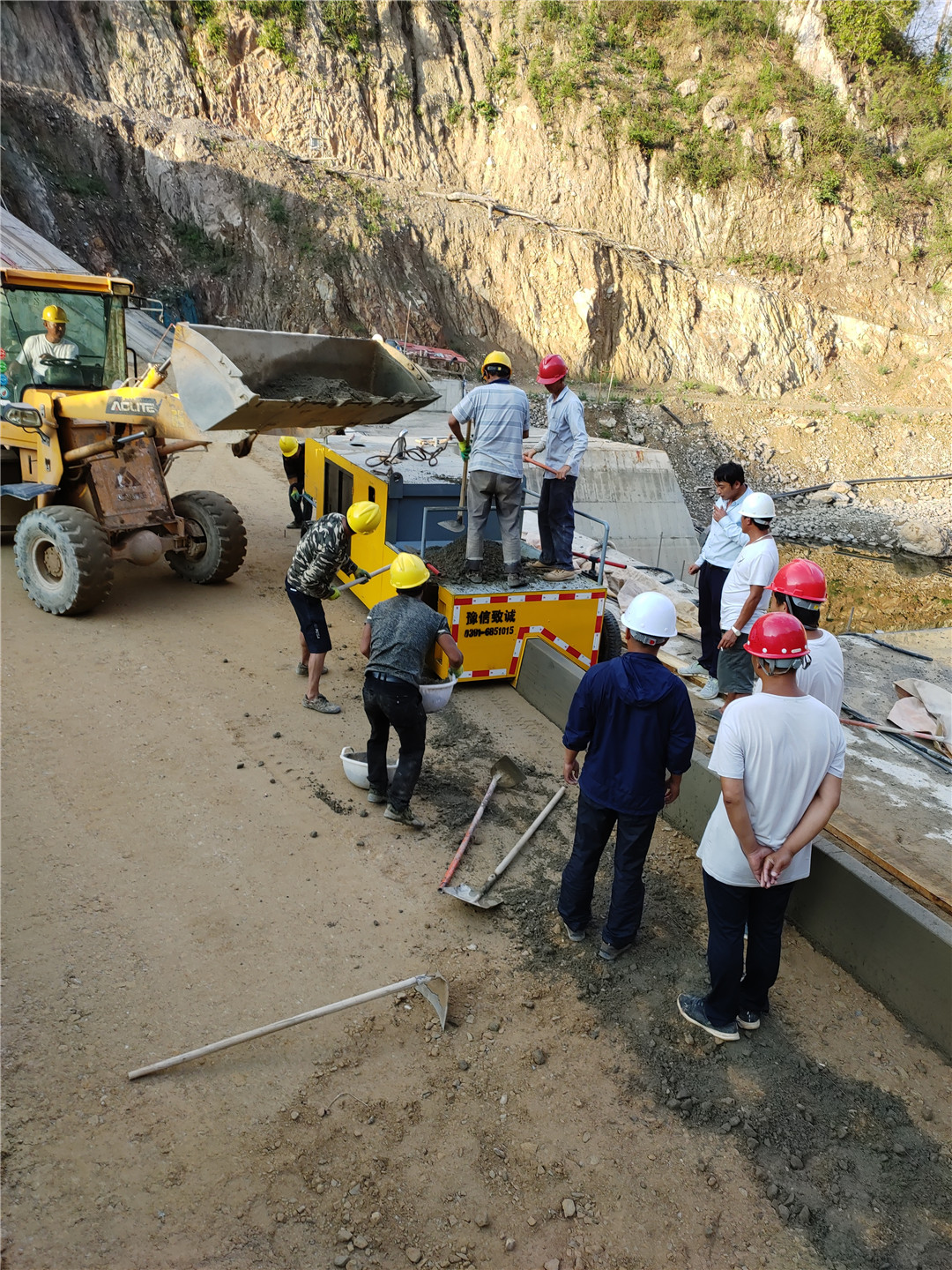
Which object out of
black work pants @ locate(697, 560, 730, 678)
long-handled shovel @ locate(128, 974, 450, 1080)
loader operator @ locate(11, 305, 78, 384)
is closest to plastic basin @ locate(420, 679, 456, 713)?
long-handled shovel @ locate(128, 974, 450, 1080)

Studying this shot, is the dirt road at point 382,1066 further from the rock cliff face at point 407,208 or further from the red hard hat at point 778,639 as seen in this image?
the rock cliff face at point 407,208

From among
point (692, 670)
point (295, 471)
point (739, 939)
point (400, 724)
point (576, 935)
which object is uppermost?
point (295, 471)

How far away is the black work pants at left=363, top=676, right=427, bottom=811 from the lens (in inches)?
192

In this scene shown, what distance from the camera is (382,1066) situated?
11.2 ft

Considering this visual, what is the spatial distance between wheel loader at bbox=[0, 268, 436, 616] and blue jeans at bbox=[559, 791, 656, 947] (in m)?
4.78

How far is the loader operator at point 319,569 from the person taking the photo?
5965 mm

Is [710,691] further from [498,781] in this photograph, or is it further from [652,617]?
[652,617]

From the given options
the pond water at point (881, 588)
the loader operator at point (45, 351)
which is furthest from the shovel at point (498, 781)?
A: the pond water at point (881, 588)

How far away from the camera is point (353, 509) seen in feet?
20.0

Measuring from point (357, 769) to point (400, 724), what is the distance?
0.68 m

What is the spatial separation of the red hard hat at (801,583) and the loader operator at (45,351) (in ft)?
23.7

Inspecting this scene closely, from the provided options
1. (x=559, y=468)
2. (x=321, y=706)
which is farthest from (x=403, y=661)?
(x=559, y=468)

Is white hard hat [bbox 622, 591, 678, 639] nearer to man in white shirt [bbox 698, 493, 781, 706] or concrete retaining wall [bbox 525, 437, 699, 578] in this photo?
man in white shirt [bbox 698, 493, 781, 706]

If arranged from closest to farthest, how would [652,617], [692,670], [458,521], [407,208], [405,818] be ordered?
[652,617] < [405,818] < [458,521] < [692,670] < [407,208]
